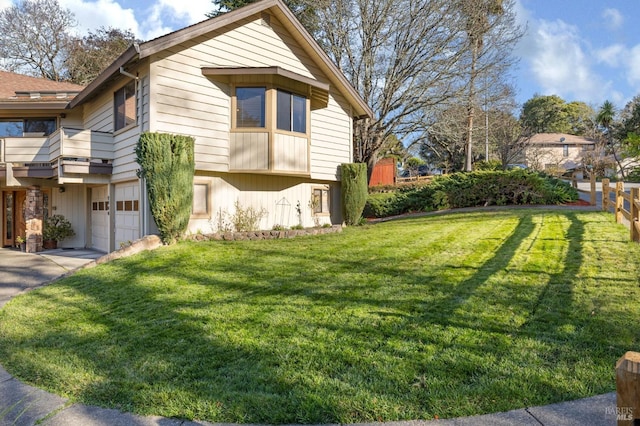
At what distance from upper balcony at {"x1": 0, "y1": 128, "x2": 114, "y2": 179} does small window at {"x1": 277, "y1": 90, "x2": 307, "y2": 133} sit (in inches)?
196

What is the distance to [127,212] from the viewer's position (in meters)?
10.5

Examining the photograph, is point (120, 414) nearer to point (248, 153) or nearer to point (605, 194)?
point (248, 153)

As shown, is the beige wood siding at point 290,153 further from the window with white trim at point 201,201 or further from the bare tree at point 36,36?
the bare tree at point 36,36

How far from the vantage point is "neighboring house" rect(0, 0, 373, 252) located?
31.9ft

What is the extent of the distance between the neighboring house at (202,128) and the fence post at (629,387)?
958 cm

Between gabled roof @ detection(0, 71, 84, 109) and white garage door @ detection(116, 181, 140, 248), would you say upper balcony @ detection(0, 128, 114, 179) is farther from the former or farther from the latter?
gabled roof @ detection(0, 71, 84, 109)

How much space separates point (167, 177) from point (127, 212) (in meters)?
2.66

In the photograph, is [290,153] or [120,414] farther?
[290,153]

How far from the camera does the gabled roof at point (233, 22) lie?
887 centimetres

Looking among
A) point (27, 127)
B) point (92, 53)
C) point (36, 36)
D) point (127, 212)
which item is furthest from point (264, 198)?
point (36, 36)

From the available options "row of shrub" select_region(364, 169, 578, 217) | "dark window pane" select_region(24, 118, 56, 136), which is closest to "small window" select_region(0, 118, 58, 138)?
"dark window pane" select_region(24, 118, 56, 136)

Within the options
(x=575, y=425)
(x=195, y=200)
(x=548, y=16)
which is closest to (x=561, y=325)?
(x=575, y=425)

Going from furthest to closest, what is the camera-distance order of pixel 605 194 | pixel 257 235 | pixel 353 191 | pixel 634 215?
pixel 353 191 < pixel 605 194 < pixel 257 235 < pixel 634 215

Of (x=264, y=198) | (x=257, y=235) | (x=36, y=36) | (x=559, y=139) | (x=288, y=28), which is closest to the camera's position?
(x=257, y=235)
